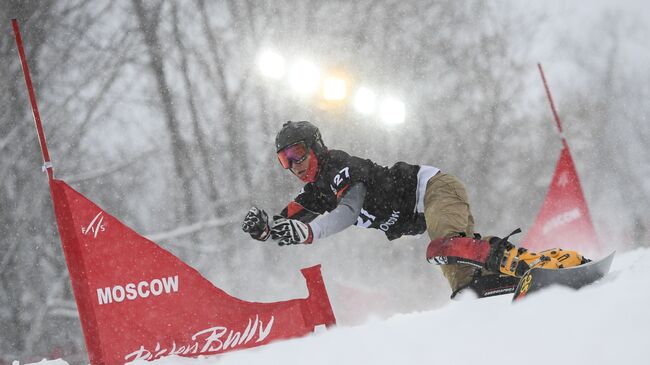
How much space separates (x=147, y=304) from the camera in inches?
145

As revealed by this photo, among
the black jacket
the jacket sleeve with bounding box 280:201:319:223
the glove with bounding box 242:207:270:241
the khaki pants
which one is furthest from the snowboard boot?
the jacket sleeve with bounding box 280:201:319:223

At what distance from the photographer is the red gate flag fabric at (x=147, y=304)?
366 cm


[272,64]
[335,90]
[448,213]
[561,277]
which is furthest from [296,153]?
[272,64]

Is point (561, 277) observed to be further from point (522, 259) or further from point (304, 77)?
point (304, 77)

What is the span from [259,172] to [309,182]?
9141 mm

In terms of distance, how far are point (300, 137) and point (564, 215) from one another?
555 centimetres

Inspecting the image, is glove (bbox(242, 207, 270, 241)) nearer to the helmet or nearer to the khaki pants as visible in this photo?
the helmet

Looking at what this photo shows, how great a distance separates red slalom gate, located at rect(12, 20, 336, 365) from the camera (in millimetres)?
3656

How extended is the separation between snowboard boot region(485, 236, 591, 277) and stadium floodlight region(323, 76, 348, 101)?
943 centimetres

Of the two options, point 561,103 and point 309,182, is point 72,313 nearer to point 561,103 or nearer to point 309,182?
point 309,182

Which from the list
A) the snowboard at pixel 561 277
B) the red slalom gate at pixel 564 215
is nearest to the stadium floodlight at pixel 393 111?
the red slalom gate at pixel 564 215

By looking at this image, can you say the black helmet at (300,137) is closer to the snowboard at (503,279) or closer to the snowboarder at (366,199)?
the snowboarder at (366,199)

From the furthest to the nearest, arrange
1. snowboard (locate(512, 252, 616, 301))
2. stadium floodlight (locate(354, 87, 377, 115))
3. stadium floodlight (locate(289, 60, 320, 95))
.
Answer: stadium floodlight (locate(354, 87, 377, 115))
stadium floodlight (locate(289, 60, 320, 95))
snowboard (locate(512, 252, 616, 301))

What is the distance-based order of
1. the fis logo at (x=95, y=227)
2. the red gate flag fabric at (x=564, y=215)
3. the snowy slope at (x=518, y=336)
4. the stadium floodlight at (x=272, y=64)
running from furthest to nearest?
the stadium floodlight at (x=272, y=64) → the red gate flag fabric at (x=564, y=215) → the fis logo at (x=95, y=227) → the snowy slope at (x=518, y=336)
